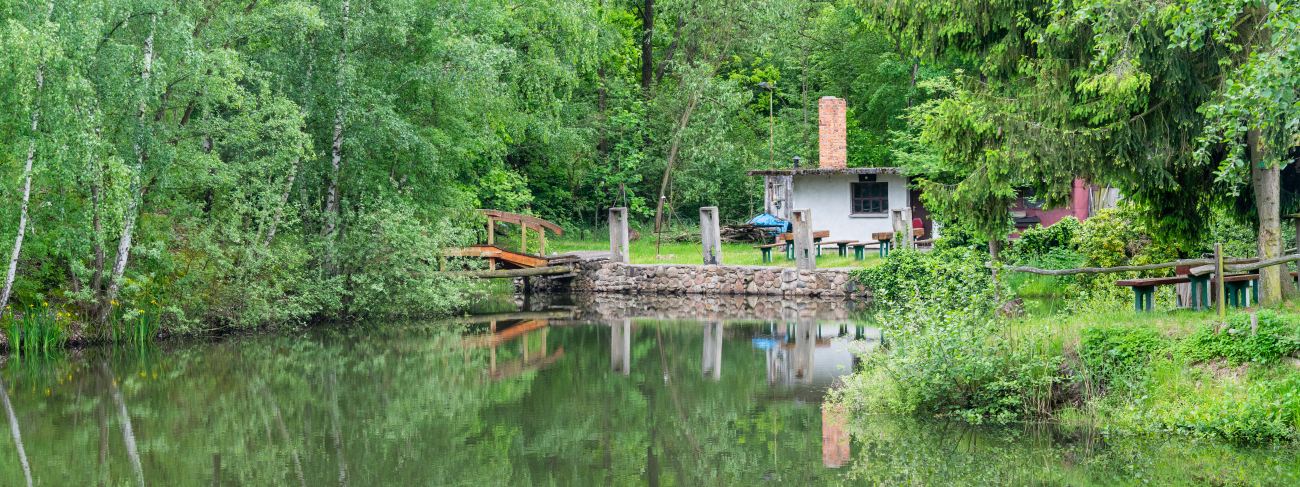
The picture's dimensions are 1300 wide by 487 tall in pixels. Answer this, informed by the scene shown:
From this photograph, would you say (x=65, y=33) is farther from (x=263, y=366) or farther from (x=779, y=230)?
(x=779, y=230)

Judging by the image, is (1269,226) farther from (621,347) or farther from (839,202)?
(839,202)

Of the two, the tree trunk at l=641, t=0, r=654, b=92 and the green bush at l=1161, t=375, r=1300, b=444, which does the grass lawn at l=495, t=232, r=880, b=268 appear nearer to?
the tree trunk at l=641, t=0, r=654, b=92

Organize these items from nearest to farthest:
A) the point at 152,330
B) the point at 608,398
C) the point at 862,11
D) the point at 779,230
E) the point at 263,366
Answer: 1. the point at 608,398
2. the point at 862,11
3. the point at 263,366
4. the point at 152,330
5. the point at 779,230

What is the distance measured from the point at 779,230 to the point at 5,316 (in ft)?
65.9

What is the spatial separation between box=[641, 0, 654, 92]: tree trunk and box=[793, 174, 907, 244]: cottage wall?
9.78 m

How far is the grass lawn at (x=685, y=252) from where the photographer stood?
25375 millimetres

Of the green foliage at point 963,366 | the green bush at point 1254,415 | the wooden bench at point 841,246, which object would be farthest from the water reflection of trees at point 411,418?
the wooden bench at point 841,246

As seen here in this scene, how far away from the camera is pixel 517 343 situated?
1688 centimetres

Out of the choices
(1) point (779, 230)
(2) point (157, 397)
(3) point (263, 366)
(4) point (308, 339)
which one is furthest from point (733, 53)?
(2) point (157, 397)

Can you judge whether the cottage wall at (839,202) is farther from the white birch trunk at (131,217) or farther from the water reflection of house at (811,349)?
the white birch trunk at (131,217)

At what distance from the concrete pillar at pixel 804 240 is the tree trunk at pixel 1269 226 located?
1234 centimetres

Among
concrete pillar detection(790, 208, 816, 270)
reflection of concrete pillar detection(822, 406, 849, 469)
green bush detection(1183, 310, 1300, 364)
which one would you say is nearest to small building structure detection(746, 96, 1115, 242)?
concrete pillar detection(790, 208, 816, 270)

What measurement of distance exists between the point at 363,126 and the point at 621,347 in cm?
695

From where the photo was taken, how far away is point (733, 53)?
1481 inches
